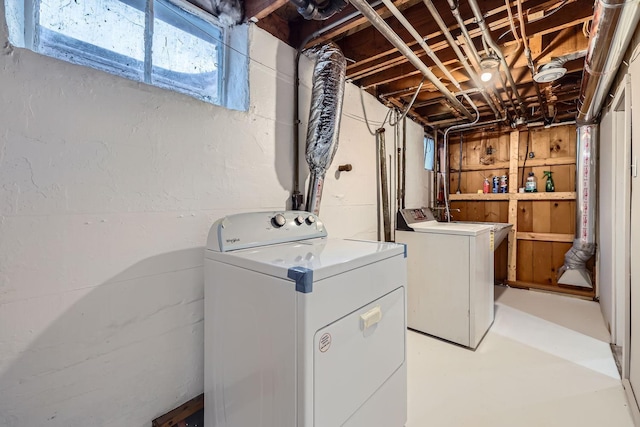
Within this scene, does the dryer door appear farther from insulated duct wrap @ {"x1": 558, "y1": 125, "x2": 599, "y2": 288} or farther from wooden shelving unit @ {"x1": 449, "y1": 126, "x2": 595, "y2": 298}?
wooden shelving unit @ {"x1": 449, "y1": 126, "x2": 595, "y2": 298}

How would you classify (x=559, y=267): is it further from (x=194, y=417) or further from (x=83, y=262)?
(x=83, y=262)

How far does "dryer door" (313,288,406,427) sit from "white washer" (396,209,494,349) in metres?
1.12

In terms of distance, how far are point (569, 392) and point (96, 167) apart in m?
2.66

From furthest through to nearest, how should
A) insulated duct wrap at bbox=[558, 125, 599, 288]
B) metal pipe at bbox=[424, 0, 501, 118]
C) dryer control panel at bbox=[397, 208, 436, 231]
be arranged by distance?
insulated duct wrap at bbox=[558, 125, 599, 288] → dryer control panel at bbox=[397, 208, 436, 231] → metal pipe at bbox=[424, 0, 501, 118]

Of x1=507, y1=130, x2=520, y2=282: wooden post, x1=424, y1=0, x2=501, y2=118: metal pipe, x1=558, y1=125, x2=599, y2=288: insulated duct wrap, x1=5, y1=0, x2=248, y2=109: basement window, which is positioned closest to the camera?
x1=5, y1=0, x2=248, y2=109: basement window

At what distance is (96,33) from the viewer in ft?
3.98

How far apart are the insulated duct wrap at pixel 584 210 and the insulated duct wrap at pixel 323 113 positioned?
2763mm

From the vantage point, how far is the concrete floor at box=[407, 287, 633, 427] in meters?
1.53

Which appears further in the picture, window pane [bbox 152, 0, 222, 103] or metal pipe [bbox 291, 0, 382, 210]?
metal pipe [bbox 291, 0, 382, 210]

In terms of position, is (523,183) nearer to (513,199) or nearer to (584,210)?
(513,199)

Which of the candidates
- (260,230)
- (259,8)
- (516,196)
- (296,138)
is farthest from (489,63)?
(516,196)

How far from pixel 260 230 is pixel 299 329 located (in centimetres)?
57

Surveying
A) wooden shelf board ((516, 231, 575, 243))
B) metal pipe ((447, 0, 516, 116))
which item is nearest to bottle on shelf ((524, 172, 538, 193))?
wooden shelf board ((516, 231, 575, 243))

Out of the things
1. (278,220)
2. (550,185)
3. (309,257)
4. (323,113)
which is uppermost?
(323,113)
